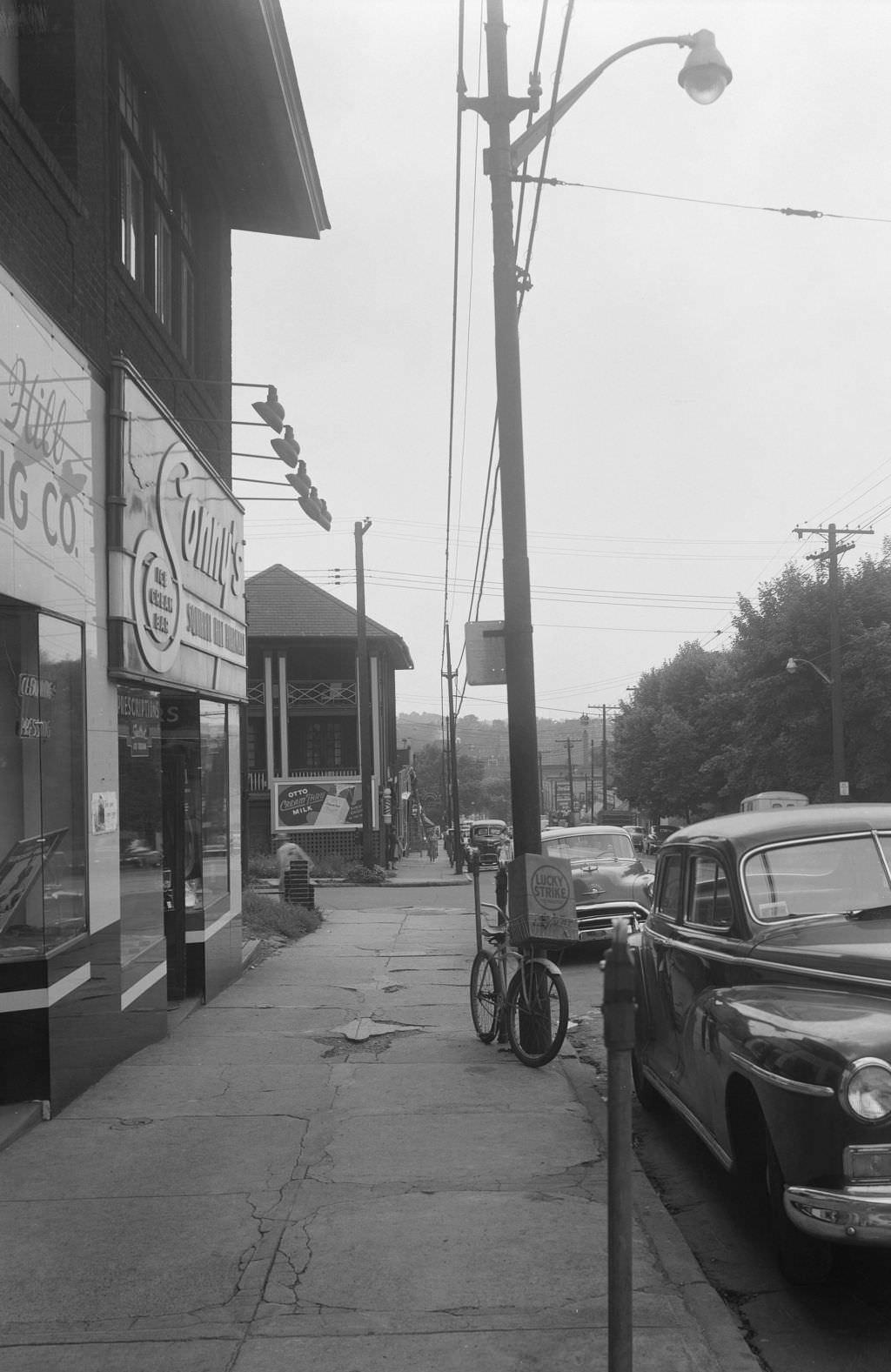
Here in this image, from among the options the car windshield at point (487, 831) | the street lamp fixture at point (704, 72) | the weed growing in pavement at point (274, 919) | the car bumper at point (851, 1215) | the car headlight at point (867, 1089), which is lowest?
the car windshield at point (487, 831)

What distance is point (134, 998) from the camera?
851 centimetres

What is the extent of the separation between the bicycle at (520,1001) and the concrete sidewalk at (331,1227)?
0.21m

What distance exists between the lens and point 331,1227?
4.98 m

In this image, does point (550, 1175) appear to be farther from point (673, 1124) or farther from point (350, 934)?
point (350, 934)

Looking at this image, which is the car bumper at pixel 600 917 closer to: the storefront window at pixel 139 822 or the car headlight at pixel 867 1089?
the storefront window at pixel 139 822

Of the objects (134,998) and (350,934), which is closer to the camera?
(134,998)

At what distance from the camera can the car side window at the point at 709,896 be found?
582cm

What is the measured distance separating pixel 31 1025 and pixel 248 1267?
260 centimetres

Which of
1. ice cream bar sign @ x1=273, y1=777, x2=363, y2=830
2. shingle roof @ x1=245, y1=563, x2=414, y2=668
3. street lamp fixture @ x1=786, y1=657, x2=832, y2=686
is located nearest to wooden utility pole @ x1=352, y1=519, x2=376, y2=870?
ice cream bar sign @ x1=273, y1=777, x2=363, y2=830

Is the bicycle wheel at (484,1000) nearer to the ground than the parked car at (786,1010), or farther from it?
nearer to the ground

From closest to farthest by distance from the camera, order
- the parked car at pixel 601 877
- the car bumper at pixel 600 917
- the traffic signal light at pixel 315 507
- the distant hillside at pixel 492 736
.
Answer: the traffic signal light at pixel 315 507 → the car bumper at pixel 600 917 → the parked car at pixel 601 877 → the distant hillside at pixel 492 736

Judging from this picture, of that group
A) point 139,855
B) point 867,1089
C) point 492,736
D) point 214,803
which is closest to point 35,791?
point 139,855

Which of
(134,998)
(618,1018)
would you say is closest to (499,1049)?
(134,998)

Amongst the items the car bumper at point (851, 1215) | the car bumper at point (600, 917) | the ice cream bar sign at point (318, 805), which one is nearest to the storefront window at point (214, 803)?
the car bumper at point (600, 917)
